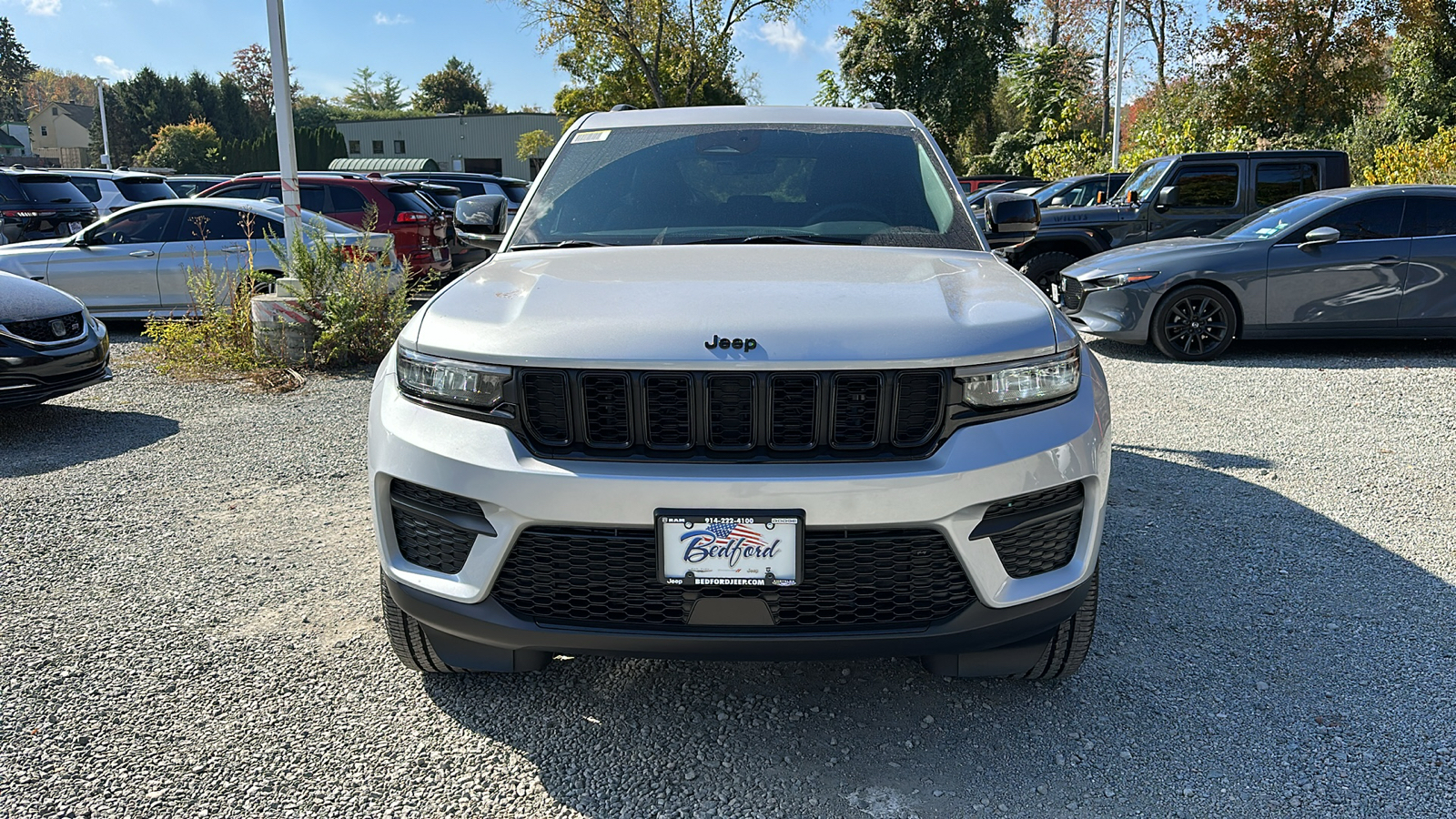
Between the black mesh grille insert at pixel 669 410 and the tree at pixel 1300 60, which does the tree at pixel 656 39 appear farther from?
the black mesh grille insert at pixel 669 410

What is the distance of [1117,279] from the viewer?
888 centimetres

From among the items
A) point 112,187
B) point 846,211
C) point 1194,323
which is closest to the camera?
point 846,211

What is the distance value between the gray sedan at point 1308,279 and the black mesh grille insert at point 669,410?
24.1 ft

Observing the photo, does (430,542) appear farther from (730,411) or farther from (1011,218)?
(1011,218)

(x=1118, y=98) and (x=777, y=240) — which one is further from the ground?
(x=1118, y=98)

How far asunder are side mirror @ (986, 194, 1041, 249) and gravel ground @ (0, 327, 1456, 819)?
1344 mm

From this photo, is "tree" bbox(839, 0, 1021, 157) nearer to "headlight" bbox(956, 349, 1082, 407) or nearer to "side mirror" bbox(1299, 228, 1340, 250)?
"side mirror" bbox(1299, 228, 1340, 250)

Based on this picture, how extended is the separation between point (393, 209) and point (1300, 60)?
77.4ft

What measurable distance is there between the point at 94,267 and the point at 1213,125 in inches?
1012

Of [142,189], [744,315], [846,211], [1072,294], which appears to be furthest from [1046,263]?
[142,189]

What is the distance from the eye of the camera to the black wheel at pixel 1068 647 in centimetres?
282

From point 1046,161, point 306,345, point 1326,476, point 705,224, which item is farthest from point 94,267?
point 1046,161

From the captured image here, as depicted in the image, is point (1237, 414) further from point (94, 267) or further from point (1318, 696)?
point (94, 267)

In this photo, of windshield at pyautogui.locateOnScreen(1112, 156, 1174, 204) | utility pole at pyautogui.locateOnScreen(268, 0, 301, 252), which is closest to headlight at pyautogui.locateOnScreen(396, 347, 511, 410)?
utility pole at pyautogui.locateOnScreen(268, 0, 301, 252)
